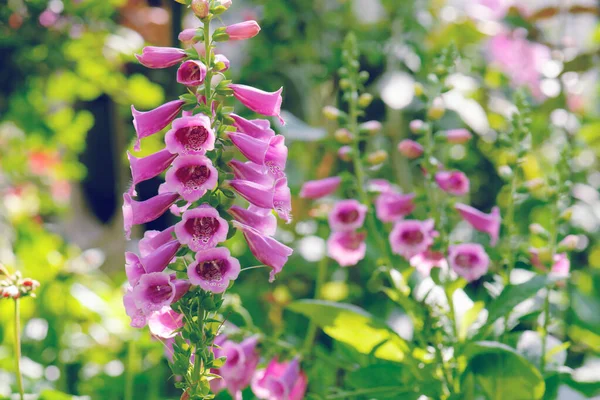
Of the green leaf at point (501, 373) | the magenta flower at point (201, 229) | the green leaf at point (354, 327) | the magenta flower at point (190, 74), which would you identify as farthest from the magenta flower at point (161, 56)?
the green leaf at point (501, 373)

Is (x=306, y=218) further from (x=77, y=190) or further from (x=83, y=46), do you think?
(x=77, y=190)

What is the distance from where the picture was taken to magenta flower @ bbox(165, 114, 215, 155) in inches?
23.4

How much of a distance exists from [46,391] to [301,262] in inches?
27.1

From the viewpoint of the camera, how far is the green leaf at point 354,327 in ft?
2.78

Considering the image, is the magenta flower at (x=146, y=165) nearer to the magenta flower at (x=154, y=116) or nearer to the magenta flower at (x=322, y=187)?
the magenta flower at (x=154, y=116)

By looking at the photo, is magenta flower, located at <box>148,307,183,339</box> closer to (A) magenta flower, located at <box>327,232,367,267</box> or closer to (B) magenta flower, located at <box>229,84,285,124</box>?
(B) magenta flower, located at <box>229,84,285,124</box>

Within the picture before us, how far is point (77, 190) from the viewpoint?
2.63 m

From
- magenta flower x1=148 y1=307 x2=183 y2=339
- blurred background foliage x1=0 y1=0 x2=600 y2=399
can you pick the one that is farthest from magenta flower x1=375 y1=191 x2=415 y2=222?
magenta flower x1=148 y1=307 x2=183 y2=339

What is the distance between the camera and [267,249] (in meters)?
0.68

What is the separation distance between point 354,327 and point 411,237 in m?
0.14

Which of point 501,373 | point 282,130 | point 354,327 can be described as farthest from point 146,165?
point 282,130

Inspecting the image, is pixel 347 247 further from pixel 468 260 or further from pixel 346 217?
pixel 468 260

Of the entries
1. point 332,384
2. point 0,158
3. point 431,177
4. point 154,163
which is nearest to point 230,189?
point 154,163

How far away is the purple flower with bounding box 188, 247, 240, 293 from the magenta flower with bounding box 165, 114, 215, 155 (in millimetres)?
95
